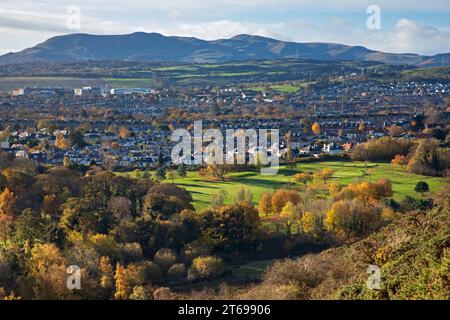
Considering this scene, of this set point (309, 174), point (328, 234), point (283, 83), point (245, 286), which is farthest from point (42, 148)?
point (283, 83)

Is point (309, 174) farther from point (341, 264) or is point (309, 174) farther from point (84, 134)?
point (84, 134)

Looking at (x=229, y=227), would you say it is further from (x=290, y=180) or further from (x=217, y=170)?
(x=217, y=170)

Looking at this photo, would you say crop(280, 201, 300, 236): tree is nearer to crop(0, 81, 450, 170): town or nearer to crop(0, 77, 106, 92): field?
crop(0, 81, 450, 170): town

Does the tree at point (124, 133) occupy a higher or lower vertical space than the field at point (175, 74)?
lower

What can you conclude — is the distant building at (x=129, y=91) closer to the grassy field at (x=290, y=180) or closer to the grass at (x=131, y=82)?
the grass at (x=131, y=82)

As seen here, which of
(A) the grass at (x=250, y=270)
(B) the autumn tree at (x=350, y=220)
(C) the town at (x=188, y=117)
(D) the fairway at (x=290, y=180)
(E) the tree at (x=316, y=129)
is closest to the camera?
(A) the grass at (x=250, y=270)

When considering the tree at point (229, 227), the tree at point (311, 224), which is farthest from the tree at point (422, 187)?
the tree at point (229, 227)

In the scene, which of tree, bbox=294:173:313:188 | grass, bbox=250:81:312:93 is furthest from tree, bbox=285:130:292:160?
grass, bbox=250:81:312:93

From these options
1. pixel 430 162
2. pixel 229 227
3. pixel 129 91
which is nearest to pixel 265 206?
pixel 229 227
